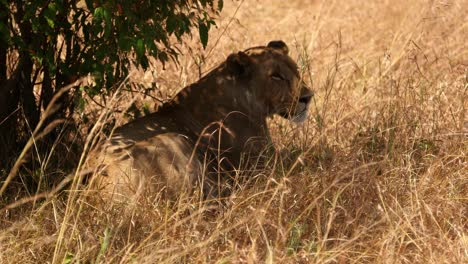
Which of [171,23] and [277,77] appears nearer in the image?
[171,23]

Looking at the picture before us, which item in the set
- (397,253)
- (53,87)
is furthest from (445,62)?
(397,253)

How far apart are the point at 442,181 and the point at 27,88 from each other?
8.22 ft

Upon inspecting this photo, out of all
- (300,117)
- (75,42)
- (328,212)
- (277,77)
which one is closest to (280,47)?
(277,77)

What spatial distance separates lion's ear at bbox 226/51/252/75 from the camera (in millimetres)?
5641

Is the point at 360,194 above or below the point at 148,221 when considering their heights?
below

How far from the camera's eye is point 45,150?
561 cm

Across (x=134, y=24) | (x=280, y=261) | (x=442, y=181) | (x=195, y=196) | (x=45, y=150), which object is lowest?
(x=442, y=181)

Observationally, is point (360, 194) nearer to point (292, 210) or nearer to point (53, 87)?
point (292, 210)

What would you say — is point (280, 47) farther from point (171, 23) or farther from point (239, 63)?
point (171, 23)

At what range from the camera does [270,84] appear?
5.77 meters

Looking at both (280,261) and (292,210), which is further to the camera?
(292,210)

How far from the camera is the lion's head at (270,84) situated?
5746 mm

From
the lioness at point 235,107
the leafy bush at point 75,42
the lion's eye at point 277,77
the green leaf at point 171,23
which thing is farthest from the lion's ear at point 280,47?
the green leaf at point 171,23

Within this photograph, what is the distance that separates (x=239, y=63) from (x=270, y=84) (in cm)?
25
